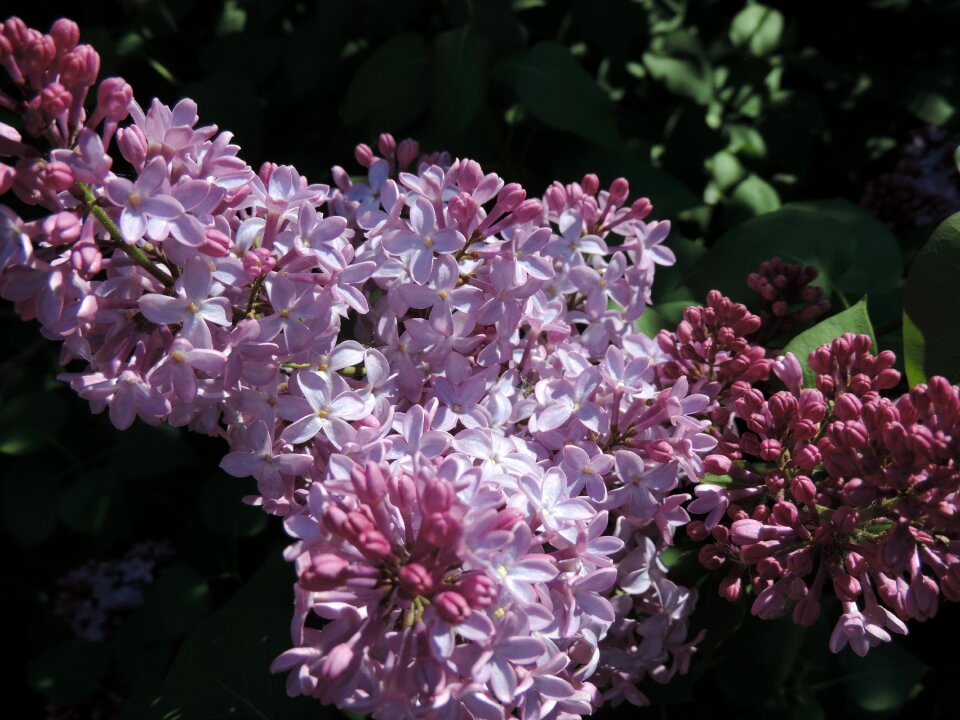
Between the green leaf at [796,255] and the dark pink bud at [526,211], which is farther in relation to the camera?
the green leaf at [796,255]

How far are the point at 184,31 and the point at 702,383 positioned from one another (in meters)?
2.26

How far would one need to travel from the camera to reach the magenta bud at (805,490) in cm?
140

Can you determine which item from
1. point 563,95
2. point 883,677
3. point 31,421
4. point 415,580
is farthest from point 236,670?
point 883,677

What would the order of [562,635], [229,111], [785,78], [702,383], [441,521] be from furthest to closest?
[785,78] → [229,111] → [702,383] → [562,635] → [441,521]

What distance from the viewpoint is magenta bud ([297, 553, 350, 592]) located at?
1.20 meters

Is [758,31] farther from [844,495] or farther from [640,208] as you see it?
[844,495]

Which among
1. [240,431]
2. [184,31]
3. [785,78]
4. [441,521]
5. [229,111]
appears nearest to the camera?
[441,521]

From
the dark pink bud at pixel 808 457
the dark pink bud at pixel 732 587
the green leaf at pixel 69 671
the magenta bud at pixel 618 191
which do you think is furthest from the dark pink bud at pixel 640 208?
the green leaf at pixel 69 671

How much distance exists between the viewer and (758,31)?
3035 millimetres

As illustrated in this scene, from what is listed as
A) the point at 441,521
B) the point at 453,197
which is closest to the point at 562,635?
the point at 441,521

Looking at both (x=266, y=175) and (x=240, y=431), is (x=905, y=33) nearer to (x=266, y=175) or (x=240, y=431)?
(x=266, y=175)

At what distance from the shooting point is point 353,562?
4.15 ft

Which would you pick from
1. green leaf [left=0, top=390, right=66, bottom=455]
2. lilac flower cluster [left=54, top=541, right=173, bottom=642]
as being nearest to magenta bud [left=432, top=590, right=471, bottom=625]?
green leaf [left=0, top=390, right=66, bottom=455]

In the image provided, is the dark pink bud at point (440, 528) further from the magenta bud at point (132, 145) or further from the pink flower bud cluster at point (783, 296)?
the pink flower bud cluster at point (783, 296)
